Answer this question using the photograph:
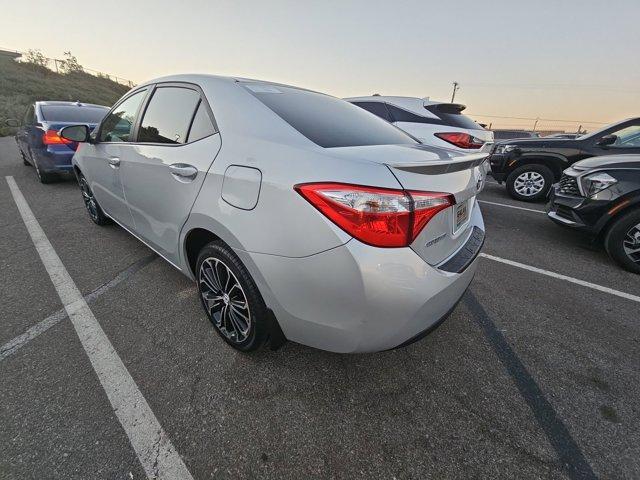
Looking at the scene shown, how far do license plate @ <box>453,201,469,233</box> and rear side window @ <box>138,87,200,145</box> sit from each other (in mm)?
1711

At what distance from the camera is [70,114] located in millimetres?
5832

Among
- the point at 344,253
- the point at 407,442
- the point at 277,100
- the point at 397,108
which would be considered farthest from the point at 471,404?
the point at 397,108

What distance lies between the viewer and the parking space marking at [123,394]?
1.40 meters

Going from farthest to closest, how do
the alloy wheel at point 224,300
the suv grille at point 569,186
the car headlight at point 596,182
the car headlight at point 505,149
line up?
the car headlight at point 505,149
the suv grille at point 569,186
the car headlight at point 596,182
the alloy wheel at point 224,300

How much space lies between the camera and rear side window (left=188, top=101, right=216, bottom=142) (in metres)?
1.90

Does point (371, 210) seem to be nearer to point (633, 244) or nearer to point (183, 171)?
point (183, 171)

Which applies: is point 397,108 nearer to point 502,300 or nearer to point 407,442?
point 502,300

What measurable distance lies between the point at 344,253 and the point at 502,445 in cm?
124

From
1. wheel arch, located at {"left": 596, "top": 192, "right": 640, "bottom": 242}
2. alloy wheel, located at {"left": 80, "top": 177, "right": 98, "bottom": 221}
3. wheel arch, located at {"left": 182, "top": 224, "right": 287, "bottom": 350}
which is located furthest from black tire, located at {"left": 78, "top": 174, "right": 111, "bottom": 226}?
wheel arch, located at {"left": 596, "top": 192, "right": 640, "bottom": 242}

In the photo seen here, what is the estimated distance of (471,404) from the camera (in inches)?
68.6

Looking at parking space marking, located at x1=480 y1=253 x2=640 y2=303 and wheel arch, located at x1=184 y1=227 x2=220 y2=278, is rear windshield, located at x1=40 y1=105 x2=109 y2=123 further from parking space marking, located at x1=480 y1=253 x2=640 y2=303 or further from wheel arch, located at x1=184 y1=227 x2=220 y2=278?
parking space marking, located at x1=480 y1=253 x2=640 y2=303

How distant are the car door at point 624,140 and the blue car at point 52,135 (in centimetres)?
897

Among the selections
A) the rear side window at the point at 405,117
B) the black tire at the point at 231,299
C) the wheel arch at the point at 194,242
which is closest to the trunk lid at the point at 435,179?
the black tire at the point at 231,299

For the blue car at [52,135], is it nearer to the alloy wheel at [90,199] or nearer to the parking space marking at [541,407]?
the alloy wheel at [90,199]
